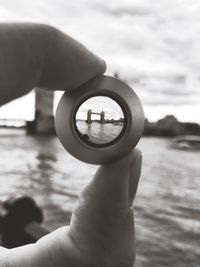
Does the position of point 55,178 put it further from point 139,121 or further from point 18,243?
point 139,121

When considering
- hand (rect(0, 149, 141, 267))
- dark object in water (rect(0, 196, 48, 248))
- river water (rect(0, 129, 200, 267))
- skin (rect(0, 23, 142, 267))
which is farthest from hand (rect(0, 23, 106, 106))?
dark object in water (rect(0, 196, 48, 248))

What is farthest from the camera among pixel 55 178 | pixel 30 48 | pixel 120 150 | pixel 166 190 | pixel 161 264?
pixel 55 178

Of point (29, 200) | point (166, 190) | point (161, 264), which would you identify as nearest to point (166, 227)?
point (161, 264)

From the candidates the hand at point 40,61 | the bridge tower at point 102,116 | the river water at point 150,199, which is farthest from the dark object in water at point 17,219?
the hand at point 40,61

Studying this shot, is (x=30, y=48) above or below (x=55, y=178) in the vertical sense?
above

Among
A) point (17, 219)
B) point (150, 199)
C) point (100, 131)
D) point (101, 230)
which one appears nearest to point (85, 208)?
point (101, 230)

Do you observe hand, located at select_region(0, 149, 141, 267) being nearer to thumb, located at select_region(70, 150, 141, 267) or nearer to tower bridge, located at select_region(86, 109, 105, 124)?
thumb, located at select_region(70, 150, 141, 267)

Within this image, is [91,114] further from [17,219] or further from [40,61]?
[17,219]
